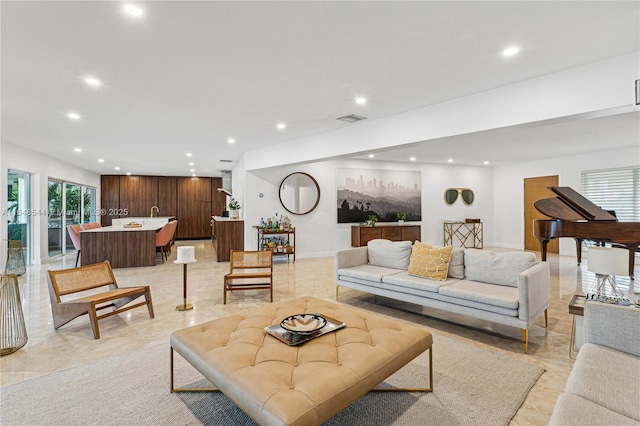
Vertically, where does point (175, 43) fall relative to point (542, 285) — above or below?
above

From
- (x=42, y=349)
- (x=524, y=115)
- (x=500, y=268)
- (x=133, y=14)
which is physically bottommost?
(x=42, y=349)

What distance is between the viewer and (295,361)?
1717mm

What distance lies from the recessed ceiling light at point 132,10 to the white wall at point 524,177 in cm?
914

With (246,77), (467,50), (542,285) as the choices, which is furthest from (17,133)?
(542,285)

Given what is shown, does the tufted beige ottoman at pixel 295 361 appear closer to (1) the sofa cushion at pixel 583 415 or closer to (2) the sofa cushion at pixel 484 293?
(1) the sofa cushion at pixel 583 415

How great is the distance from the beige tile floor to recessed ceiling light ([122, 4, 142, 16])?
8.69ft

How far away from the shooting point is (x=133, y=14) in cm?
212

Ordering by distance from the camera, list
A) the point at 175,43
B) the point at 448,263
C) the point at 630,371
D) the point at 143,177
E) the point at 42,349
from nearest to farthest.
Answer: the point at 630,371, the point at 175,43, the point at 42,349, the point at 448,263, the point at 143,177

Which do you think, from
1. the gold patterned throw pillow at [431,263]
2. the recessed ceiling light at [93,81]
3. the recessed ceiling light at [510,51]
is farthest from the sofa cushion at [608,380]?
the recessed ceiling light at [93,81]

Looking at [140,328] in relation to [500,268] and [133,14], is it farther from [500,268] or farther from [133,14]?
[500,268]

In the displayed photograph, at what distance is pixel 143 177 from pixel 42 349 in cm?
1023

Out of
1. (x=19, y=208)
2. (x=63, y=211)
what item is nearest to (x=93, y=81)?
(x=19, y=208)

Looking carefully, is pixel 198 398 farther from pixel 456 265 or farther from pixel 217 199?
pixel 217 199

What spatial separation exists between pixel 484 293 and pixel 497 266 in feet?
1.59
